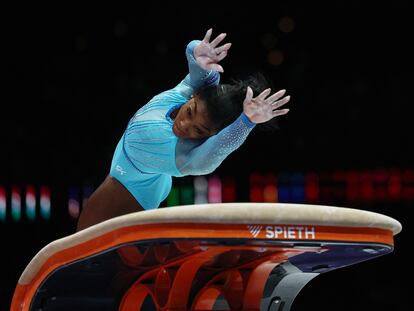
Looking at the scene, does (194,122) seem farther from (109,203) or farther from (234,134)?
(109,203)

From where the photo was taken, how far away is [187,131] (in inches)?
111

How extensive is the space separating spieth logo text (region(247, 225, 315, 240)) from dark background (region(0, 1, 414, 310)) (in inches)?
146

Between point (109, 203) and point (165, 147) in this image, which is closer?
point (165, 147)

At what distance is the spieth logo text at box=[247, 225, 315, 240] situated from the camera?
1.78 m

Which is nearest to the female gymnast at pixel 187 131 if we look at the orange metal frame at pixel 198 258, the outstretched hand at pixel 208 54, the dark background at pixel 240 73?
the outstretched hand at pixel 208 54

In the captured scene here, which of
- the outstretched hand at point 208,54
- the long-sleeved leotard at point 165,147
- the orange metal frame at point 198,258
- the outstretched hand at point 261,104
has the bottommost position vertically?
the orange metal frame at point 198,258

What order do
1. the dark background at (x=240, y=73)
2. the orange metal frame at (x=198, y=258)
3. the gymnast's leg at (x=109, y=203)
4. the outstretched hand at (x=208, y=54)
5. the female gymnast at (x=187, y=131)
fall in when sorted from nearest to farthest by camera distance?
the orange metal frame at (x=198, y=258) < the female gymnast at (x=187, y=131) < the outstretched hand at (x=208, y=54) < the gymnast's leg at (x=109, y=203) < the dark background at (x=240, y=73)

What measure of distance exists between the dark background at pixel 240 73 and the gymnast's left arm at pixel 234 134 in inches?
112

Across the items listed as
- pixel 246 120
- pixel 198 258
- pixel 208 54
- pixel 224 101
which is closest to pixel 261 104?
pixel 246 120

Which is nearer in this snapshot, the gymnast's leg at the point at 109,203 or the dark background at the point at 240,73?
the gymnast's leg at the point at 109,203

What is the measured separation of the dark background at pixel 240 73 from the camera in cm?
557

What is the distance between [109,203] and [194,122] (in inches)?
28.3

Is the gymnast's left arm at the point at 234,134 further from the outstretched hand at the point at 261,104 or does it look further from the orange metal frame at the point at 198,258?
the orange metal frame at the point at 198,258

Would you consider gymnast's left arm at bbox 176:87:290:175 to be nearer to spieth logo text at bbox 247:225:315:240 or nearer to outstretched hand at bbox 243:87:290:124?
outstretched hand at bbox 243:87:290:124
